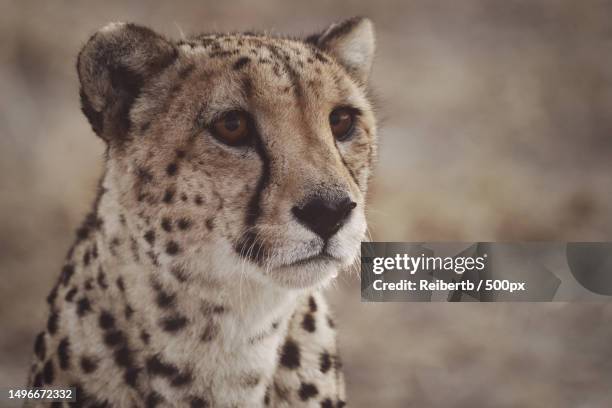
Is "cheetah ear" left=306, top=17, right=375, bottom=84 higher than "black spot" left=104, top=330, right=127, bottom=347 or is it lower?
higher

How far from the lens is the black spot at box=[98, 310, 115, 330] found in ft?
5.14

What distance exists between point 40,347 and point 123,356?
256 millimetres

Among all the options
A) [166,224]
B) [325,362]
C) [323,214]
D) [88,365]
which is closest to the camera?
[323,214]

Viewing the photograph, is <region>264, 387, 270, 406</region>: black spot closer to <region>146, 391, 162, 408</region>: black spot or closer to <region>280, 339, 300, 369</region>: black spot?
<region>280, 339, 300, 369</region>: black spot

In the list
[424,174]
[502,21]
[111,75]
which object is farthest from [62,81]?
[502,21]

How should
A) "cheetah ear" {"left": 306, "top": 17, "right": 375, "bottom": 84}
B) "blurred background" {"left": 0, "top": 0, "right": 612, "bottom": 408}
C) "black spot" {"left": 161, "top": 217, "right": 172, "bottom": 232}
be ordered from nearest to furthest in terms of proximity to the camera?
1. "black spot" {"left": 161, "top": 217, "right": 172, "bottom": 232}
2. "cheetah ear" {"left": 306, "top": 17, "right": 375, "bottom": 84}
3. "blurred background" {"left": 0, "top": 0, "right": 612, "bottom": 408}

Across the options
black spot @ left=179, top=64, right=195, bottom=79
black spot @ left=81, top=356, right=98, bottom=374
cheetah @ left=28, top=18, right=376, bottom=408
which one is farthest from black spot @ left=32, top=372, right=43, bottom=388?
black spot @ left=179, top=64, right=195, bottom=79

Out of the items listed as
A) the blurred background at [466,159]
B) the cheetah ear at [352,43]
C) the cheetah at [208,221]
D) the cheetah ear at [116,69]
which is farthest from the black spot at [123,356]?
the cheetah ear at [352,43]

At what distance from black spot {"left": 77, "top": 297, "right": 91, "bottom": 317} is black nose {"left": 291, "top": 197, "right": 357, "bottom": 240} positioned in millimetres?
529

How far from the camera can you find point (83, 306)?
1596 millimetres

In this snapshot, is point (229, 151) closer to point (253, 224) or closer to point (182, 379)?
point (253, 224)

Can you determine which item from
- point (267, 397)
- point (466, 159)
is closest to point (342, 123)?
point (267, 397)

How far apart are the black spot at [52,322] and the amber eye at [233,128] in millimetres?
563

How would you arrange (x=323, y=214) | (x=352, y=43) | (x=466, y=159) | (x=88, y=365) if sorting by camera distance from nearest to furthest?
(x=323, y=214)
(x=88, y=365)
(x=352, y=43)
(x=466, y=159)
